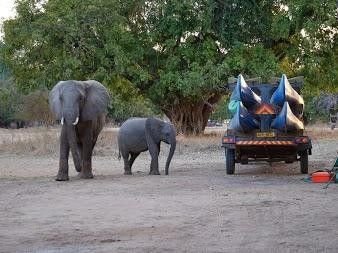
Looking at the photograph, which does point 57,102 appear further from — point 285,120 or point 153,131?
point 285,120

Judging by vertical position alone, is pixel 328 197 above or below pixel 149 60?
below

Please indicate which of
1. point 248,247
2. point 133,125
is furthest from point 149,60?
point 248,247

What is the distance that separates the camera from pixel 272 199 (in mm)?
10977

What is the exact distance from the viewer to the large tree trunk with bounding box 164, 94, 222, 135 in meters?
34.5

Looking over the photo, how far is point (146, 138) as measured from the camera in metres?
17.4

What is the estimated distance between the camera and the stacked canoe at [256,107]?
1539 centimetres

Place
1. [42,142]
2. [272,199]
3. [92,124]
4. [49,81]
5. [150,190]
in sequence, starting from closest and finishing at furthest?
[272,199] < [150,190] < [92,124] < [42,142] < [49,81]

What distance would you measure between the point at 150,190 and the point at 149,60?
20.0 m

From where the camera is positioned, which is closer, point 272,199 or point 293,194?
point 272,199

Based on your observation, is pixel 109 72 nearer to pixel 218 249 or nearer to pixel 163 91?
pixel 163 91

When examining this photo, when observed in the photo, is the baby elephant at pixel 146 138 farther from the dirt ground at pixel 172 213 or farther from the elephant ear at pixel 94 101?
the elephant ear at pixel 94 101

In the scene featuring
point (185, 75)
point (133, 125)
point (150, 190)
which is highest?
point (185, 75)

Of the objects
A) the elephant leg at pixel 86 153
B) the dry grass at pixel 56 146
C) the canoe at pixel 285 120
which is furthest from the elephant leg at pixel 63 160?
the dry grass at pixel 56 146

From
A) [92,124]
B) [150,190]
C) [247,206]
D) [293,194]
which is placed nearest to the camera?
[247,206]
